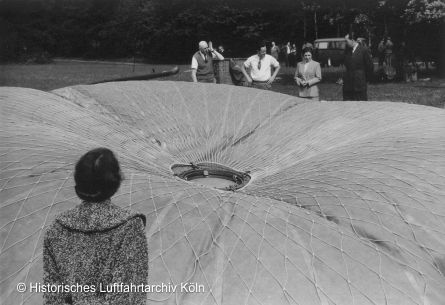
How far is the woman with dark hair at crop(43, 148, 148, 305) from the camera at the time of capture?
6.93 feet

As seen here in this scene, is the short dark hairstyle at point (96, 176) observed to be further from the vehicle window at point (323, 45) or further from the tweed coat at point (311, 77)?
the vehicle window at point (323, 45)

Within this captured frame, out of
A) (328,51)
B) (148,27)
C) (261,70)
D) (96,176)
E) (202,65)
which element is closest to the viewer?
(96,176)

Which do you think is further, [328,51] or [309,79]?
[328,51]

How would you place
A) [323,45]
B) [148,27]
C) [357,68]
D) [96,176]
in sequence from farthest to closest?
[148,27], [323,45], [357,68], [96,176]

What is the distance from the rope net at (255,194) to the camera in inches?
125

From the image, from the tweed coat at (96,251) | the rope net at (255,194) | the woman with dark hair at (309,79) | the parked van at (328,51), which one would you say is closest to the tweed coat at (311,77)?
the woman with dark hair at (309,79)

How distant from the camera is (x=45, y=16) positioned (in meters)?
30.1

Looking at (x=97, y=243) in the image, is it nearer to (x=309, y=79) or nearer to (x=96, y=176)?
(x=96, y=176)

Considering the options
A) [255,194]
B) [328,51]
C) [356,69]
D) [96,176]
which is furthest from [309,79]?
[328,51]

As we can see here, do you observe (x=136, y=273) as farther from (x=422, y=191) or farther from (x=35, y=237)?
(x=422, y=191)

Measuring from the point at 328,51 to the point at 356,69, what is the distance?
2308cm

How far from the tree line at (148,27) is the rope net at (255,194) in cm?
1878

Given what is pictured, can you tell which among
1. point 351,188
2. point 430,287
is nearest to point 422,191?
point 351,188

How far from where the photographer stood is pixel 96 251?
2.12 meters
